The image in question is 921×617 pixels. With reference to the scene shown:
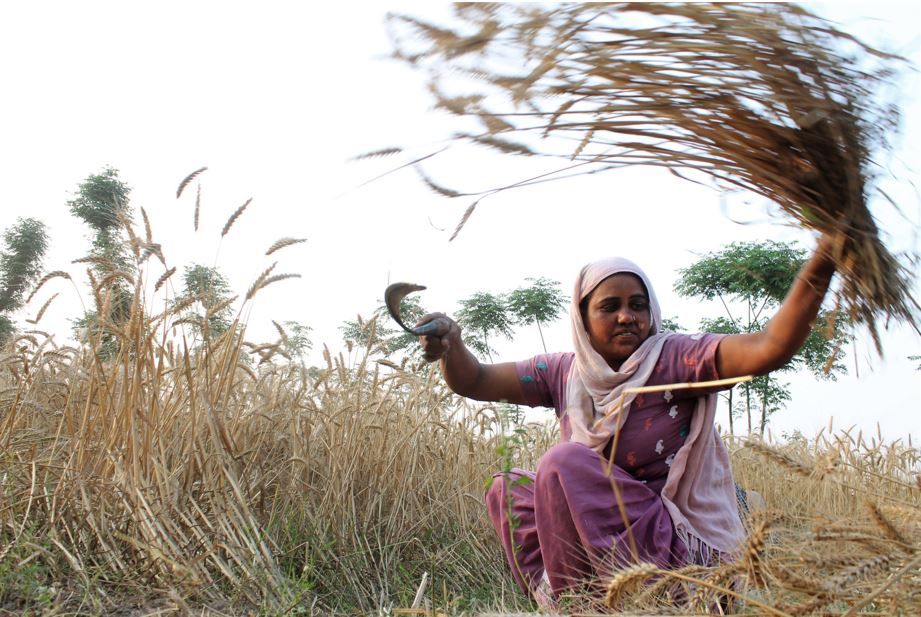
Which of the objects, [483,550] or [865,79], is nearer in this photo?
[865,79]

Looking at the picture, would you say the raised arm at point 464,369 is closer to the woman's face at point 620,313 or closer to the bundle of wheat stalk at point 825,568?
the woman's face at point 620,313

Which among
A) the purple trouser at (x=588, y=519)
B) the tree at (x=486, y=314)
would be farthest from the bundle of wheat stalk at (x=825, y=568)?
the tree at (x=486, y=314)

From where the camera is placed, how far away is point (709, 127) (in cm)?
151

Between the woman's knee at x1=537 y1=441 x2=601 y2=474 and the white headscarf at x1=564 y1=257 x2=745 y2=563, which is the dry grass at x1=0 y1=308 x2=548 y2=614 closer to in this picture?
the woman's knee at x1=537 y1=441 x2=601 y2=474

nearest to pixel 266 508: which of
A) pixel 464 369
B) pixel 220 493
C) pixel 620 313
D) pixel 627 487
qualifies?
pixel 220 493

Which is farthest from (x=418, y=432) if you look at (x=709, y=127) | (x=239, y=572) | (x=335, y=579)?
(x=709, y=127)

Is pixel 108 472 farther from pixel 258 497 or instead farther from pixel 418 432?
pixel 418 432

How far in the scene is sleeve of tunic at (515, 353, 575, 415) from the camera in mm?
2902

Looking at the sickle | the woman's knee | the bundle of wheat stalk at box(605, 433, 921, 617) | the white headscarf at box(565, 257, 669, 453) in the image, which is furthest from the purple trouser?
the bundle of wheat stalk at box(605, 433, 921, 617)

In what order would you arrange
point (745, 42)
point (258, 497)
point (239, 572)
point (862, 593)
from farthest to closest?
point (258, 497) < point (239, 572) < point (745, 42) < point (862, 593)

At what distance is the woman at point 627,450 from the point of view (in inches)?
94.2

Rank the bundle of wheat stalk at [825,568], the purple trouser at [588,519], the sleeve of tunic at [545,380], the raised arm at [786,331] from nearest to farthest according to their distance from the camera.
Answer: the bundle of wheat stalk at [825,568] → the raised arm at [786,331] → the purple trouser at [588,519] → the sleeve of tunic at [545,380]

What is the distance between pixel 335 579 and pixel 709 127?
2181 mm

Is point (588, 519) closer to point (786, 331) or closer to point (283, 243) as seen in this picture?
point (786, 331)
